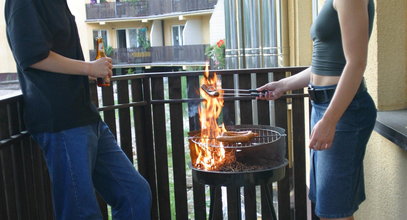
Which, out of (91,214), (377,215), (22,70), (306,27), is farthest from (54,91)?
(306,27)

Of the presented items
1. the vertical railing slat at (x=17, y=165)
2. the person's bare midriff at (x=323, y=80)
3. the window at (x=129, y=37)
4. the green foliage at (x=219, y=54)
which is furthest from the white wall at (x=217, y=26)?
the person's bare midriff at (x=323, y=80)

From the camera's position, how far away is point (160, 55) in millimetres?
25984

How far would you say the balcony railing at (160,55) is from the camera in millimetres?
23281

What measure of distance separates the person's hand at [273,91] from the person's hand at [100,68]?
0.97 metres

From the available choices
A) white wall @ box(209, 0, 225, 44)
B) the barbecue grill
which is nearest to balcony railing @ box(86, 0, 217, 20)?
white wall @ box(209, 0, 225, 44)

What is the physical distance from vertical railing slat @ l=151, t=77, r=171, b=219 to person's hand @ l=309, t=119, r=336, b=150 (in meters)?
1.72

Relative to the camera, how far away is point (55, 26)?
7.57 ft

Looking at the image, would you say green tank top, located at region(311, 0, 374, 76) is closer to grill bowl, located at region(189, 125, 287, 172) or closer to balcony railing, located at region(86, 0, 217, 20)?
grill bowl, located at region(189, 125, 287, 172)

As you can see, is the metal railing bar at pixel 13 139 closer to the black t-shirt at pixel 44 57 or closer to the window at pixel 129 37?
the black t-shirt at pixel 44 57

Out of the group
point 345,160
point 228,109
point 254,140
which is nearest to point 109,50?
point 228,109

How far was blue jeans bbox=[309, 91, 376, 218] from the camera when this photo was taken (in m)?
2.12

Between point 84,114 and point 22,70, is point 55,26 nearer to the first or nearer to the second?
point 22,70

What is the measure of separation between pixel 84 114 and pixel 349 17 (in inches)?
52.6

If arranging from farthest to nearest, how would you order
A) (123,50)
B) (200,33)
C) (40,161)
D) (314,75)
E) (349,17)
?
(123,50) < (200,33) < (40,161) < (314,75) < (349,17)
